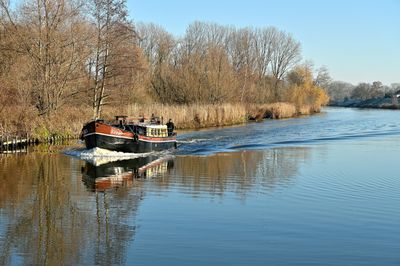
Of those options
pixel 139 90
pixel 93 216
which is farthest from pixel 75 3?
pixel 93 216

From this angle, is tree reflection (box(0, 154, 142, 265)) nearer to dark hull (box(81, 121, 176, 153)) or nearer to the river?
the river

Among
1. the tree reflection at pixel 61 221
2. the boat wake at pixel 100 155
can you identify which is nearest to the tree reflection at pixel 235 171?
the tree reflection at pixel 61 221

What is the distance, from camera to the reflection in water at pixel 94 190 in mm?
9367

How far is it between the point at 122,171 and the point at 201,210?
26.8 feet

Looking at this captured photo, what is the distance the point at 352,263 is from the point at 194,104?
3938 centimetres

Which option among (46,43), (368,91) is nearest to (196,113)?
(46,43)

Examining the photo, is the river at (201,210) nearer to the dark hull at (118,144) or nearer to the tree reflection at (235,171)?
the tree reflection at (235,171)

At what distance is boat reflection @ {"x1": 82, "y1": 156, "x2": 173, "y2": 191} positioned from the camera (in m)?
16.7

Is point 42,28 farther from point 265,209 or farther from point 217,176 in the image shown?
point 265,209

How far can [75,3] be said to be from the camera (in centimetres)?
3475

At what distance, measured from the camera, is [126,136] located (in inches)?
1006

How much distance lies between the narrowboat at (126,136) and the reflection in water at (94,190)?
3.81ft

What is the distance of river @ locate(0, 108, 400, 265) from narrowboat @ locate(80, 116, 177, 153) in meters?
1.69

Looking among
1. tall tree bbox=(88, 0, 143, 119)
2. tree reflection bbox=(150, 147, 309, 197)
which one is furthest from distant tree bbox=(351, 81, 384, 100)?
tree reflection bbox=(150, 147, 309, 197)
